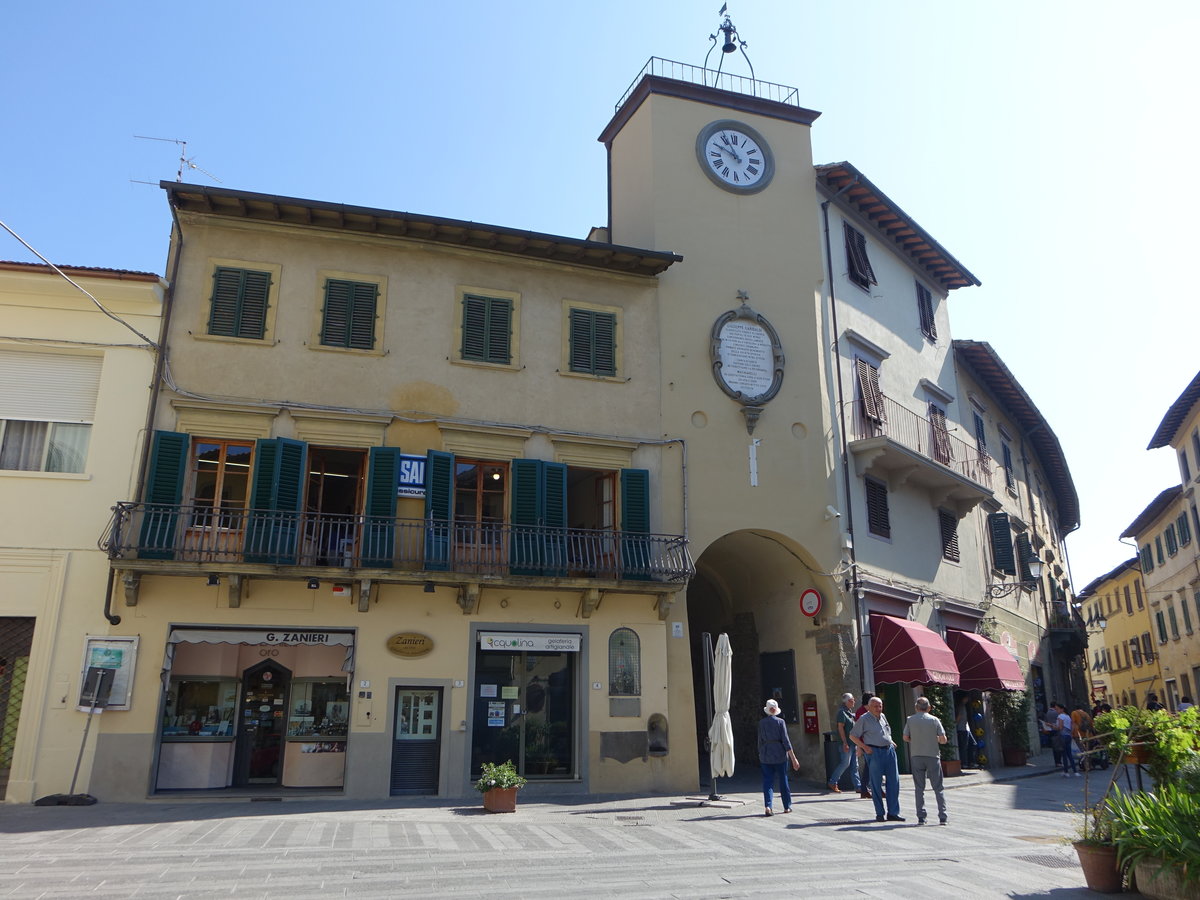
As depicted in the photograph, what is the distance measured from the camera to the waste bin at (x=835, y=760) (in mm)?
17984

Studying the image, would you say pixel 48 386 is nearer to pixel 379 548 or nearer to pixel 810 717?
pixel 379 548

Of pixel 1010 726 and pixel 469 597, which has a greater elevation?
pixel 469 597

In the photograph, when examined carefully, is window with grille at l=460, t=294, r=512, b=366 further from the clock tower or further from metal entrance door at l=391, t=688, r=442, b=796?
metal entrance door at l=391, t=688, r=442, b=796

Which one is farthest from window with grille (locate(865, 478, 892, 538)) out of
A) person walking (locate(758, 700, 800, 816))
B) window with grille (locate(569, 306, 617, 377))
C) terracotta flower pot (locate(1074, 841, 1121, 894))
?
terracotta flower pot (locate(1074, 841, 1121, 894))

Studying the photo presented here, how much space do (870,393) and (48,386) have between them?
1677cm

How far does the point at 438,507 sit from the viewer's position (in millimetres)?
16938

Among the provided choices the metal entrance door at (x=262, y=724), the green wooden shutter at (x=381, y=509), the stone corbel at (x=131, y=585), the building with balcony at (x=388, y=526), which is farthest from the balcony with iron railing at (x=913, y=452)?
the stone corbel at (x=131, y=585)

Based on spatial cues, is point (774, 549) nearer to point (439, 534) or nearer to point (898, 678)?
point (898, 678)

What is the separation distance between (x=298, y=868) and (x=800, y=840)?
567cm

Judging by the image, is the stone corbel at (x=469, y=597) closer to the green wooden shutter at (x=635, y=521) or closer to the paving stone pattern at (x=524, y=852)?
the green wooden shutter at (x=635, y=521)

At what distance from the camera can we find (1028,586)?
29.7 m

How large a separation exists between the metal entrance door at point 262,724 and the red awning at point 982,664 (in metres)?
15.1

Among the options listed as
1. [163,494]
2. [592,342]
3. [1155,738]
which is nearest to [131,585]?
[163,494]

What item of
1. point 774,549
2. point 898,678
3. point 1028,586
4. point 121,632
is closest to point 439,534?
point 121,632
